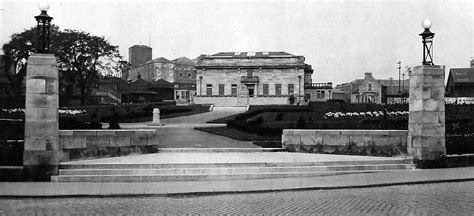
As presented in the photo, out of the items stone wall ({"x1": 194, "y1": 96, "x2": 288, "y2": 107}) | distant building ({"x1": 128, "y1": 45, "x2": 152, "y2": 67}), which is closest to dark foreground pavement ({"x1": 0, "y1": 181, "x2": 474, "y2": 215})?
stone wall ({"x1": 194, "y1": 96, "x2": 288, "y2": 107})

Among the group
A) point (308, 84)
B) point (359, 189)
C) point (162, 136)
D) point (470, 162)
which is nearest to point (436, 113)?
point (470, 162)

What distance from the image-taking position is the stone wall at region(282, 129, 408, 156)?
14.5 metres

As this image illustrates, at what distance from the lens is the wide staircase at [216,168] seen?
11.5 m

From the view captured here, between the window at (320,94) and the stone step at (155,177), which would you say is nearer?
the stone step at (155,177)

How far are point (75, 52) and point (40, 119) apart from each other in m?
42.1

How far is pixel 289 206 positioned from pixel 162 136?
458 inches

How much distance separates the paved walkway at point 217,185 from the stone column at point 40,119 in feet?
1.94

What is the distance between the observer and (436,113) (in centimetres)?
1369

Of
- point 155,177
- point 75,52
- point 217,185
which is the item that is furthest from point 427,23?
point 75,52

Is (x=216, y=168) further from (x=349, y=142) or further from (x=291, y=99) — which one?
(x=291, y=99)

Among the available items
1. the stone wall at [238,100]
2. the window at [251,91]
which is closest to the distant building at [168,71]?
the stone wall at [238,100]

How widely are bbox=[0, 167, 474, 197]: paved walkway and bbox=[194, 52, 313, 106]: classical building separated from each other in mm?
54834

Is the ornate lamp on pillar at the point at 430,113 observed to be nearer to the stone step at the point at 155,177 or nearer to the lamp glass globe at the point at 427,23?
the lamp glass globe at the point at 427,23

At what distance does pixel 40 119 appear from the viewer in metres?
11.5
